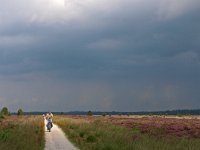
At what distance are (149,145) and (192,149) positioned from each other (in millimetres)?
2548

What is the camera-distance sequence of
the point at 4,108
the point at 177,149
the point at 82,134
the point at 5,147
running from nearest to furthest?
the point at 5,147, the point at 177,149, the point at 82,134, the point at 4,108

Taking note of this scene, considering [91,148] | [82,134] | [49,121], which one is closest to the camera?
[91,148]

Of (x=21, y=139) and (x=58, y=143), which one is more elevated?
(x=21, y=139)

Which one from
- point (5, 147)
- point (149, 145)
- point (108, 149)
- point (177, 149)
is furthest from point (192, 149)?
point (5, 147)

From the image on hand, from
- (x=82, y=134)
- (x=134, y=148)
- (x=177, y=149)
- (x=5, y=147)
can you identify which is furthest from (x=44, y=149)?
(x=82, y=134)

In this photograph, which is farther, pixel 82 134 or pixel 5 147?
pixel 82 134

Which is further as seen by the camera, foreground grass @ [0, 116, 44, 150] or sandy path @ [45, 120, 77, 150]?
sandy path @ [45, 120, 77, 150]

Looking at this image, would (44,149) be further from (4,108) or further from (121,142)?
(4,108)

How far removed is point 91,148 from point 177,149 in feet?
15.3

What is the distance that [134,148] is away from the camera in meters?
23.8

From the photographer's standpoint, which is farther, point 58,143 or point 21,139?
point 58,143

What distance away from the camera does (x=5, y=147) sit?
2286 cm

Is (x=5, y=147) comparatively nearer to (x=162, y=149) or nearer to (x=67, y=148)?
(x=67, y=148)

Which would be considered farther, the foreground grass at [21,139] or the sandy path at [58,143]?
the sandy path at [58,143]
